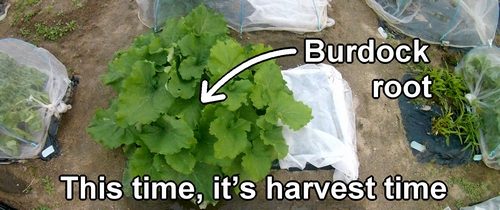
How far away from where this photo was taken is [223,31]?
507 centimetres

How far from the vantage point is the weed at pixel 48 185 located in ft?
15.9

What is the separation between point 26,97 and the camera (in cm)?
475

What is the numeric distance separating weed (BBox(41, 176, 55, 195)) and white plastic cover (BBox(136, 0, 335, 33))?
98.5 inches

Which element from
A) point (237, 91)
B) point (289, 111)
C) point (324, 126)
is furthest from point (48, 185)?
point (324, 126)

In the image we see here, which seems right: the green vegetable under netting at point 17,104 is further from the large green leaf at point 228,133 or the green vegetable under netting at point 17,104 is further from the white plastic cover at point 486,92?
the white plastic cover at point 486,92

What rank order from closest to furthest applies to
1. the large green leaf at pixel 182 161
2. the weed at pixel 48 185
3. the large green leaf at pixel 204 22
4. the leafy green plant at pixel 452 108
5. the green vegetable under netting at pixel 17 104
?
the large green leaf at pixel 182 161
the green vegetable under netting at pixel 17 104
the weed at pixel 48 185
the large green leaf at pixel 204 22
the leafy green plant at pixel 452 108

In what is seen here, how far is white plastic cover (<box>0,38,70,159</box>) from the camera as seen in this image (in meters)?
4.65

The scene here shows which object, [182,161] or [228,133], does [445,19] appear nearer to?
[228,133]

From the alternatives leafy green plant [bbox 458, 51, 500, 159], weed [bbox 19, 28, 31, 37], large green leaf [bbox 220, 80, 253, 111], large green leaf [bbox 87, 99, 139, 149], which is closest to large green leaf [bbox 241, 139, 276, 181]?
large green leaf [bbox 220, 80, 253, 111]

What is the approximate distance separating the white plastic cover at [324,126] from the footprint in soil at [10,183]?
126 inches

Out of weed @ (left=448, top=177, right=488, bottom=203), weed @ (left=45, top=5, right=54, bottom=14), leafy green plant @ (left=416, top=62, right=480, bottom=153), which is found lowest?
weed @ (left=448, top=177, right=488, bottom=203)

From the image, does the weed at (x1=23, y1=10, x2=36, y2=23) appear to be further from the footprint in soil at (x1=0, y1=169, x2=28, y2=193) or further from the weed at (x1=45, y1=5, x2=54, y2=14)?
the footprint in soil at (x1=0, y1=169, x2=28, y2=193)

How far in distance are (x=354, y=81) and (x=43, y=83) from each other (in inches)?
164

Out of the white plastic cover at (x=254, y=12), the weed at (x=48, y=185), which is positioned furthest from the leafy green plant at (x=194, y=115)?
Result: the white plastic cover at (x=254, y=12)
